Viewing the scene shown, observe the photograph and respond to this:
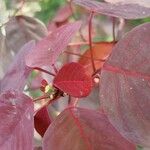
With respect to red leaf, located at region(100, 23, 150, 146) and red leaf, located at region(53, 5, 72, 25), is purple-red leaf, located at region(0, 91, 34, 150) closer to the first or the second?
red leaf, located at region(100, 23, 150, 146)

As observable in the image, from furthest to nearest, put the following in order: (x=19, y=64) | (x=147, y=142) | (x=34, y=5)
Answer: (x=34, y=5)
(x=19, y=64)
(x=147, y=142)

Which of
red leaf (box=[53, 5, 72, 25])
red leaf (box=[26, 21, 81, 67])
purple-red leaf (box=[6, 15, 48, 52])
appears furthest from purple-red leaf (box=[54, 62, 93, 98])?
red leaf (box=[53, 5, 72, 25])

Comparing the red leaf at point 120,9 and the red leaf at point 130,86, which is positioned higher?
the red leaf at point 120,9

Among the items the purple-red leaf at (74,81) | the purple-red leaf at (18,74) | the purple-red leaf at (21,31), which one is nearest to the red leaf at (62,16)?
the purple-red leaf at (21,31)

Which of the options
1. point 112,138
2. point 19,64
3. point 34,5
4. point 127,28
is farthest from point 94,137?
point 34,5

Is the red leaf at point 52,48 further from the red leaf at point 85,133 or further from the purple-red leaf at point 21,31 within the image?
the purple-red leaf at point 21,31

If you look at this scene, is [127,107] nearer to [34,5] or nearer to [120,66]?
[120,66]
